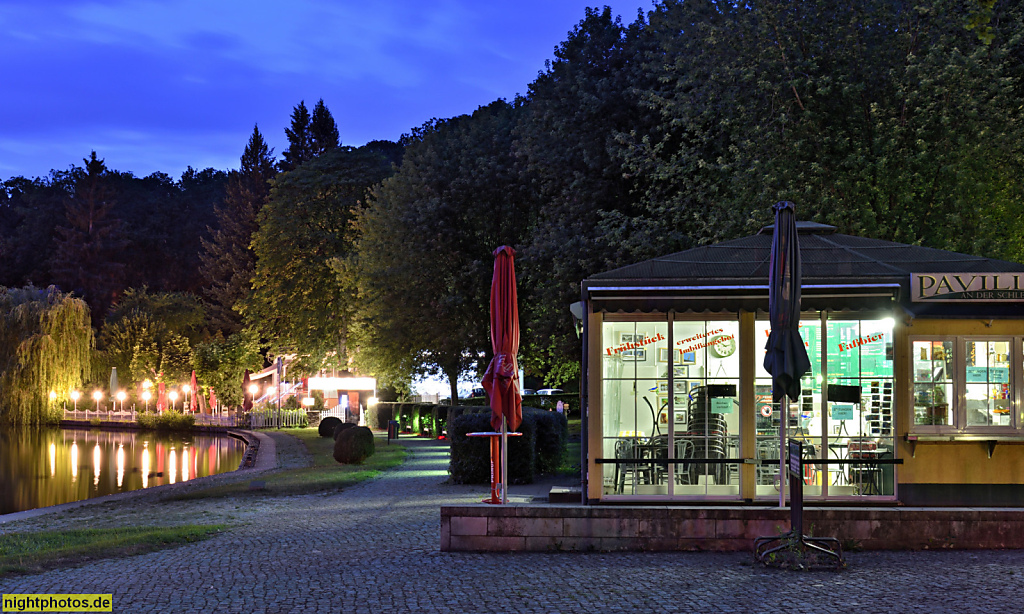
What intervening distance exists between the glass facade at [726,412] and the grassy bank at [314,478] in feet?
25.6

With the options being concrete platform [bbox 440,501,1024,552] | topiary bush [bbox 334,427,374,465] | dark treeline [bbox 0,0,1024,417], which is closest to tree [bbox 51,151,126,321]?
dark treeline [bbox 0,0,1024,417]

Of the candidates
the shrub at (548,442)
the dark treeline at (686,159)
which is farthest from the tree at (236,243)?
the shrub at (548,442)

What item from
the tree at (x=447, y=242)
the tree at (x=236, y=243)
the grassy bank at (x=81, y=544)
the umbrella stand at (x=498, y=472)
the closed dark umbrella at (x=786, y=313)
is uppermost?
the tree at (x=236, y=243)

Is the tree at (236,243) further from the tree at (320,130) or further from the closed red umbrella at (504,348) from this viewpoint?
the closed red umbrella at (504,348)

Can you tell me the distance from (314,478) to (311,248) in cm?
3496

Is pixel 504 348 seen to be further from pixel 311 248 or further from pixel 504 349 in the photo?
pixel 311 248

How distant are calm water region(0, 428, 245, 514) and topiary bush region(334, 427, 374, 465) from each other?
13.0 feet

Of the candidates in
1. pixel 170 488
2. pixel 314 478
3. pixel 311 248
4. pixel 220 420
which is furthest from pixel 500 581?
pixel 311 248

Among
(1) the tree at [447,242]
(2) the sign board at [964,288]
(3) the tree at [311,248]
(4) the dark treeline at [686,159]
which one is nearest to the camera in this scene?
(2) the sign board at [964,288]

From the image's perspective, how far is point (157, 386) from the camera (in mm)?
57031

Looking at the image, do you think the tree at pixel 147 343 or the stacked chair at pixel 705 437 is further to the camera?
the tree at pixel 147 343

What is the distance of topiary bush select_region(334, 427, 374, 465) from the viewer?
75.6ft

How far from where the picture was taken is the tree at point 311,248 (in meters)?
51.7

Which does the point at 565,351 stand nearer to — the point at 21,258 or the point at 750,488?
the point at 750,488
